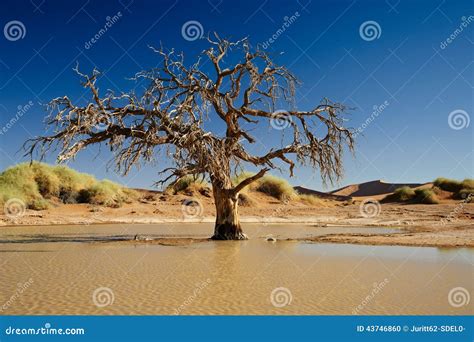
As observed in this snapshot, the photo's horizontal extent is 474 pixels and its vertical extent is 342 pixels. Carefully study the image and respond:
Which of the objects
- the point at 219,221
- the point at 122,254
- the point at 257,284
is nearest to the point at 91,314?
the point at 257,284

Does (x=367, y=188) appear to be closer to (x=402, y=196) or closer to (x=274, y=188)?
(x=402, y=196)

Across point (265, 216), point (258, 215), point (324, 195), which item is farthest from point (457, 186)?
point (258, 215)

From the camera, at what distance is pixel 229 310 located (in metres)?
5.46

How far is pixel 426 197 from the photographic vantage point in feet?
104

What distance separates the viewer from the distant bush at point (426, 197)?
102ft

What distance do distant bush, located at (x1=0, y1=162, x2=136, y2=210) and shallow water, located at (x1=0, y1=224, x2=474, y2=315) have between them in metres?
13.7

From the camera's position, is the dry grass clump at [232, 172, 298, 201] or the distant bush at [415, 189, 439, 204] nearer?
the distant bush at [415, 189, 439, 204]

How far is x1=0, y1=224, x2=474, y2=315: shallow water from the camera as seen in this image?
18.6ft

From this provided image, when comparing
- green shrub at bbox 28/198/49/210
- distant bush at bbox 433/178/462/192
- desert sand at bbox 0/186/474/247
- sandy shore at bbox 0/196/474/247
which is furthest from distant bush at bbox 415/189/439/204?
green shrub at bbox 28/198/49/210

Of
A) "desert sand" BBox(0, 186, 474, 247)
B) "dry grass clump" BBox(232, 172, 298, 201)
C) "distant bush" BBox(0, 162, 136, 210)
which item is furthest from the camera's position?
"dry grass clump" BBox(232, 172, 298, 201)

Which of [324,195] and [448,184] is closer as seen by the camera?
[448,184]

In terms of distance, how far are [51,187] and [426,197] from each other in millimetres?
23493

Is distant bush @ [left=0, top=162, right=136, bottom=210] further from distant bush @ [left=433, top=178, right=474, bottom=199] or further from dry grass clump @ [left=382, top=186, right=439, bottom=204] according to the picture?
distant bush @ [left=433, top=178, right=474, bottom=199]

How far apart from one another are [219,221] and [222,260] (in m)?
4.80
